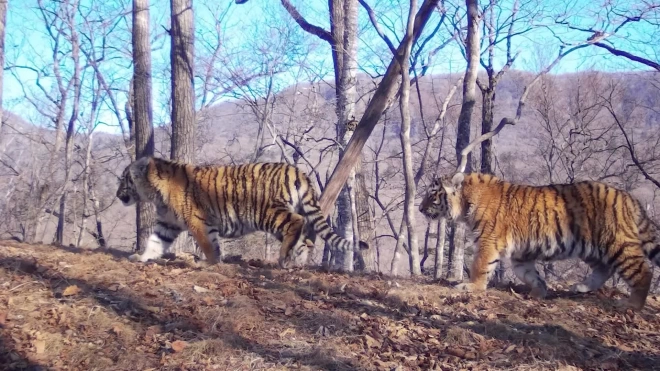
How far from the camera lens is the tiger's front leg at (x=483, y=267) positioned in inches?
254

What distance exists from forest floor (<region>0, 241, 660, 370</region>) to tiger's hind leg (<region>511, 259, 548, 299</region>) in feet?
0.60

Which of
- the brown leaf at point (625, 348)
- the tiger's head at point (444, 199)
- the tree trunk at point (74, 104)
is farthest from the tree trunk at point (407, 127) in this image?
the tree trunk at point (74, 104)

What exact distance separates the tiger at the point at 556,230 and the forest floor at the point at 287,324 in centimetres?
31

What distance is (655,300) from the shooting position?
657 centimetres

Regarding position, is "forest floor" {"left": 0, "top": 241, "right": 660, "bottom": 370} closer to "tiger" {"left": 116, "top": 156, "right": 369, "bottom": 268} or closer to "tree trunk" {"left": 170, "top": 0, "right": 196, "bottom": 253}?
"tiger" {"left": 116, "top": 156, "right": 369, "bottom": 268}

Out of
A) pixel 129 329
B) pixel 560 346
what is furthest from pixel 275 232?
pixel 560 346

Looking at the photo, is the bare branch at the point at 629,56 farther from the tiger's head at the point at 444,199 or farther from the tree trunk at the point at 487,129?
the tiger's head at the point at 444,199

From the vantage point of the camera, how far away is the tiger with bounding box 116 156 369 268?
754 centimetres

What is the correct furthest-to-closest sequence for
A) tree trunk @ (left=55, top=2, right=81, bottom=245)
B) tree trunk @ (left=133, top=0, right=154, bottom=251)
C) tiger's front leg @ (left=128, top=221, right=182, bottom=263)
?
1. tree trunk @ (left=55, top=2, right=81, bottom=245)
2. tree trunk @ (left=133, top=0, right=154, bottom=251)
3. tiger's front leg @ (left=128, top=221, right=182, bottom=263)

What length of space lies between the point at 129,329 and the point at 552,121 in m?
21.9

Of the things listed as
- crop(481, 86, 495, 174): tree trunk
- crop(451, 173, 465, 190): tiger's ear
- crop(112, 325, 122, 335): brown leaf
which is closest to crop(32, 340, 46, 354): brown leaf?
crop(112, 325, 122, 335): brown leaf

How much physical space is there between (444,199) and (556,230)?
4.45 ft

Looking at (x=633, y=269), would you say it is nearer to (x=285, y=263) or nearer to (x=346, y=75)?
(x=285, y=263)

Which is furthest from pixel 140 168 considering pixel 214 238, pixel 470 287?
pixel 470 287
